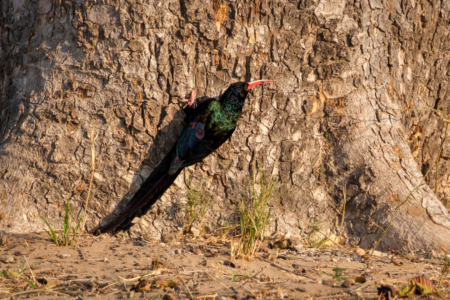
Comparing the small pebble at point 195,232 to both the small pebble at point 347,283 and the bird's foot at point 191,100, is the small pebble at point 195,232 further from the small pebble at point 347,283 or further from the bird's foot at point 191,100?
the small pebble at point 347,283

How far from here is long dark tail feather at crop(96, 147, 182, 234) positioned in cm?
344

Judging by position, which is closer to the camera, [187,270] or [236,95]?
[187,270]

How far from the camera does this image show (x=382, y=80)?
3.77 m

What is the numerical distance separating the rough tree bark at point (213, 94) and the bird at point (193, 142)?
10 cm

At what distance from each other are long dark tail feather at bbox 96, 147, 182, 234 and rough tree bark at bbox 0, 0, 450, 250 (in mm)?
92

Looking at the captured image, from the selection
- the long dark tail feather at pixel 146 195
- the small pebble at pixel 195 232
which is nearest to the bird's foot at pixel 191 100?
the long dark tail feather at pixel 146 195

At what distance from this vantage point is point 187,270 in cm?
267

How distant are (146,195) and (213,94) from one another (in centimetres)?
102

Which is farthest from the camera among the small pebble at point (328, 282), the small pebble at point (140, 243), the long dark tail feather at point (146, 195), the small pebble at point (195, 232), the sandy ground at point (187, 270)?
the small pebble at point (195, 232)

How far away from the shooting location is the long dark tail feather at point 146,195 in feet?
11.3

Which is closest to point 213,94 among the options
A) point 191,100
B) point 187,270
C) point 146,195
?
point 191,100

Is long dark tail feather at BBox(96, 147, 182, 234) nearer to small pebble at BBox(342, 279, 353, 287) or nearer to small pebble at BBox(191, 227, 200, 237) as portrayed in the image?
small pebble at BBox(191, 227, 200, 237)

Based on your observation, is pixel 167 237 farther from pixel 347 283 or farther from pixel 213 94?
pixel 347 283

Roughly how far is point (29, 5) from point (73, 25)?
53cm
